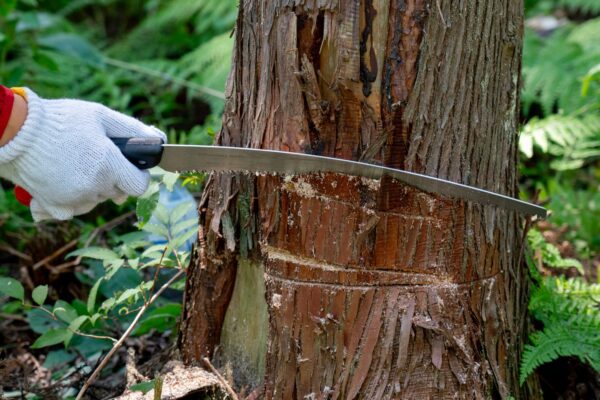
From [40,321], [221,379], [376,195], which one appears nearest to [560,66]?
[376,195]

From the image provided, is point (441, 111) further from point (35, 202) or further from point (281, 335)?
point (35, 202)

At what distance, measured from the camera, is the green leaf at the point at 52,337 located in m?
2.15

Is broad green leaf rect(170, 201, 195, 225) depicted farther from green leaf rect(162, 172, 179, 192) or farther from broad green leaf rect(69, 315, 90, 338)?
broad green leaf rect(69, 315, 90, 338)

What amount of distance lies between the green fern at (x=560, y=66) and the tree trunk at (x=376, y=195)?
2339 mm

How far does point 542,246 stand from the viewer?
101 inches

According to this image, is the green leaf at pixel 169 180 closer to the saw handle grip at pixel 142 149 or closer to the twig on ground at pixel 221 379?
the saw handle grip at pixel 142 149

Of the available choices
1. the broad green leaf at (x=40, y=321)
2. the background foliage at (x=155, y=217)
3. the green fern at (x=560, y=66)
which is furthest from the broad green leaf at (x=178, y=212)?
the green fern at (x=560, y=66)

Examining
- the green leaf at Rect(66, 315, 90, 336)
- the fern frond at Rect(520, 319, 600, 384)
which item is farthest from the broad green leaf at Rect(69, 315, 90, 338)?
the fern frond at Rect(520, 319, 600, 384)

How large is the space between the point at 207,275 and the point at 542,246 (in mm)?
1324

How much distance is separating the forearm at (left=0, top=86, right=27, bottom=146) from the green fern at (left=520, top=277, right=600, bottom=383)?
5.41 ft

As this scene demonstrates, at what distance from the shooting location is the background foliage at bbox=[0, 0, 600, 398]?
2215 mm

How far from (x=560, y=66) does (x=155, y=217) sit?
3085 mm

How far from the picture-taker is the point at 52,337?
2.18 meters

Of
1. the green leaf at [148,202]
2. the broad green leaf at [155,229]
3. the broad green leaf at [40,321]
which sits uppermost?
the green leaf at [148,202]
